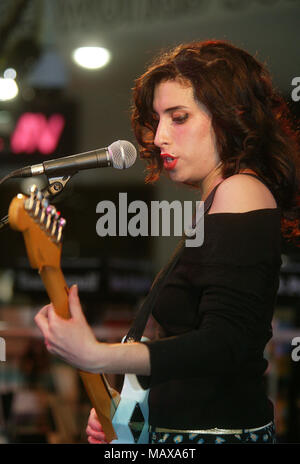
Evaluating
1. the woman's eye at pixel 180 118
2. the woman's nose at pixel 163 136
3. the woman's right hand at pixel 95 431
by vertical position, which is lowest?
the woman's right hand at pixel 95 431

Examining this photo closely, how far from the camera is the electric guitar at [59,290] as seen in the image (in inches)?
37.1

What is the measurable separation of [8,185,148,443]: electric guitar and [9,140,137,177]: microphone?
179mm

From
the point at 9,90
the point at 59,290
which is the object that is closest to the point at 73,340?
the point at 59,290

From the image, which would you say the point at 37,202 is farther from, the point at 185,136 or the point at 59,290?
the point at 185,136

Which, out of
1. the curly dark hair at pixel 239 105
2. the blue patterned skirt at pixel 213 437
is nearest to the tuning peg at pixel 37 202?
the curly dark hair at pixel 239 105

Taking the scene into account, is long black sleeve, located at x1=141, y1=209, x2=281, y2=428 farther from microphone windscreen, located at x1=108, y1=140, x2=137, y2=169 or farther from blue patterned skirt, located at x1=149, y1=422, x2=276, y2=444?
microphone windscreen, located at x1=108, y1=140, x2=137, y2=169

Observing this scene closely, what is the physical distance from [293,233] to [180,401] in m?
0.56

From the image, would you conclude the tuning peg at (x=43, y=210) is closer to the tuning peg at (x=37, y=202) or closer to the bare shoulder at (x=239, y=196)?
the tuning peg at (x=37, y=202)

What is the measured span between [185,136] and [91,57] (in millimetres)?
3257

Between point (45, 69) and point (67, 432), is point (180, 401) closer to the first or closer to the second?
point (67, 432)

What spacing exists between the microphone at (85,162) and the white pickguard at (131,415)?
1.44 ft

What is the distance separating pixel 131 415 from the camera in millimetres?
1188

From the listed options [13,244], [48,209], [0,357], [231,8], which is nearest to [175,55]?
[48,209]

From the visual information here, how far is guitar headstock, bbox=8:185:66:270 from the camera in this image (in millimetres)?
924
